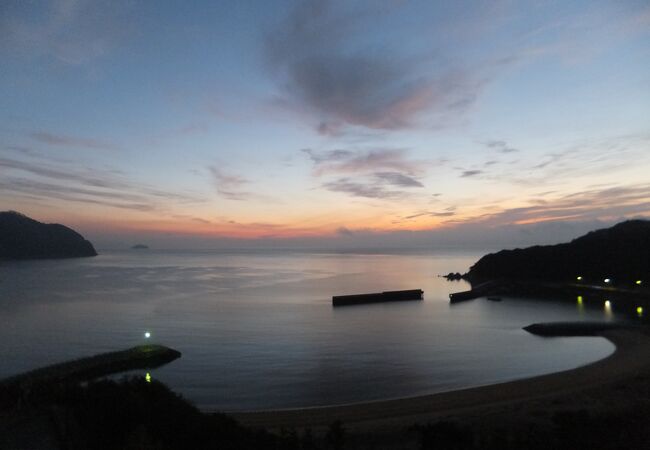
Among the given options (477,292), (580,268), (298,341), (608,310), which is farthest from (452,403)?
(580,268)

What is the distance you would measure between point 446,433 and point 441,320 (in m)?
42.8

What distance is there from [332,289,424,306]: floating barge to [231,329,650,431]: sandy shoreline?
42088mm

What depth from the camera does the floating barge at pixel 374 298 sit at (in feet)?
222

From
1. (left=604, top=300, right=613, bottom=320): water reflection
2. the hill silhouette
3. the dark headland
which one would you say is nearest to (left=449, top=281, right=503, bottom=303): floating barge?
the dark headland

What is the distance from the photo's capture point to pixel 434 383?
27.1 meters

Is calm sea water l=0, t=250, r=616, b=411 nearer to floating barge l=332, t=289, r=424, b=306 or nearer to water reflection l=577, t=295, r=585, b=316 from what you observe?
water reflection l=577, t=295, r=585, b=316

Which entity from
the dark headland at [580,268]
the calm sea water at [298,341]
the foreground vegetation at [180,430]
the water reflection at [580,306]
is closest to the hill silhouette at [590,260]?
the dark headland at [580,268]

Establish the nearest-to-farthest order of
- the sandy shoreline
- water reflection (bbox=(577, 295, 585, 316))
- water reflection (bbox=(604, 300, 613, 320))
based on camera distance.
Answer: the sandy shoreline, water reflection (bbox=(604, 300, 613, 320)), water reflection (bbox=(577, 295, 585, 316))

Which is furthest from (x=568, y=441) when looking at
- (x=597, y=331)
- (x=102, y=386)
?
(x=597, y=331)

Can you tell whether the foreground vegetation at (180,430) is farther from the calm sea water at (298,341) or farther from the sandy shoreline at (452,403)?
the calm sea water at (298,341)

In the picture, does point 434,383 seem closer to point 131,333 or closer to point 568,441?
point 568,441

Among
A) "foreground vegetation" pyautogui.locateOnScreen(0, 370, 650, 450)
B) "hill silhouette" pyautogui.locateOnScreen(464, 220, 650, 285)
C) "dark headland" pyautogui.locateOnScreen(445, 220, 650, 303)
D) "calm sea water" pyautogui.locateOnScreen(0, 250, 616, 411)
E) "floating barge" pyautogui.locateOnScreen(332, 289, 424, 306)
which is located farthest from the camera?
"hill silhouette" pyautogui.locateOnScreen(464, 220, 650, 285)

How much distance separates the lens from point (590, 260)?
9394cm

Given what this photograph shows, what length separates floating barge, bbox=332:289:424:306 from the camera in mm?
67562
